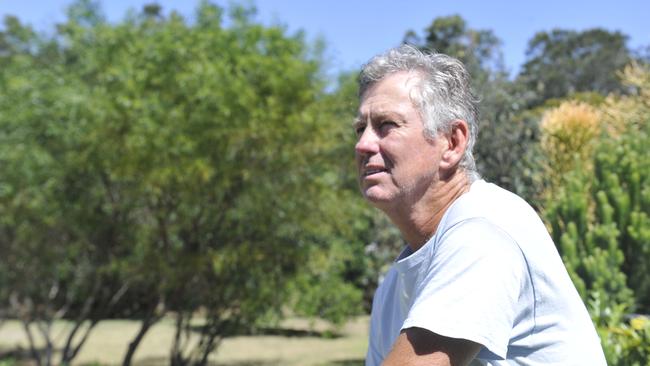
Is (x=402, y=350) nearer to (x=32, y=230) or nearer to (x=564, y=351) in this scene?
(x=564, y=351)

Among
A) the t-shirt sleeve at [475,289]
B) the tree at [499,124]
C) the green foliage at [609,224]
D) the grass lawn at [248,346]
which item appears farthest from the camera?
the grass lawn at [248,346]

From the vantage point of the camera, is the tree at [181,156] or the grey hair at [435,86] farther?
the tree at [181,156]

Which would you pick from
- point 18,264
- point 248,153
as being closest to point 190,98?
point 248,153

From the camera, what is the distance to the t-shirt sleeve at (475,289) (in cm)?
146

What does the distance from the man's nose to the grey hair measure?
0.37 feet

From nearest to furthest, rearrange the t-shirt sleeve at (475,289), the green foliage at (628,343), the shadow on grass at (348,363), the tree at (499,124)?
the t-shirt sleeve at (475,289) < the green foliage at (628,343) < the tree at (499,124) < the shadow on grass at (348,363)

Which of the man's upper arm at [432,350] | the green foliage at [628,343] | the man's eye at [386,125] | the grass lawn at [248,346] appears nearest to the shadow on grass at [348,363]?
the grass lawn at [248,346]

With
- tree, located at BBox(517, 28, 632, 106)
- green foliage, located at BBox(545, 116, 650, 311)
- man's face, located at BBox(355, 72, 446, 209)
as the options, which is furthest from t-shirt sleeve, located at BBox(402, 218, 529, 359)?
tree, located at BBox(517, 28, 632, 106)

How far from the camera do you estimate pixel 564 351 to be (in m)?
1.69

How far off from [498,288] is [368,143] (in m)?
0.49

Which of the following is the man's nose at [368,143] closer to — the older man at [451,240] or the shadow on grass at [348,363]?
the older man at [451,240]

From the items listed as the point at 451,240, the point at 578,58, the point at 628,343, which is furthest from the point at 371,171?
the point at 578,58

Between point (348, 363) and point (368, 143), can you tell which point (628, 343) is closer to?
point (368, 143)

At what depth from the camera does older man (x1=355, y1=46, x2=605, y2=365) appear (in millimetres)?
1483
